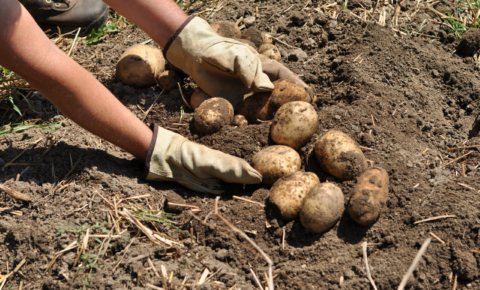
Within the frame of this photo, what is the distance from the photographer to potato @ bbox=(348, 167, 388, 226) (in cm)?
241

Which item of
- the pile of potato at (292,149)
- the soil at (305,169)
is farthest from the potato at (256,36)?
the soil at (305,169)

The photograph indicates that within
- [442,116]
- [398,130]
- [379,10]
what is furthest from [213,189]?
[379,10]

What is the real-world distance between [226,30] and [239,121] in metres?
1.13

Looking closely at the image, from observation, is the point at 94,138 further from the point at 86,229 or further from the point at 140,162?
the point at 86,229

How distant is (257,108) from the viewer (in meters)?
3.30

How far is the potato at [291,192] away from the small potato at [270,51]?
1.51 metres

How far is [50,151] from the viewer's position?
288 centimetres

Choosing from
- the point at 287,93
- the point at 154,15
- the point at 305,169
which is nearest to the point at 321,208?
the point at 305,169

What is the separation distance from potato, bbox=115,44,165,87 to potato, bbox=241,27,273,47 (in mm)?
923

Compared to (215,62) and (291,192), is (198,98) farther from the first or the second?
(291,192)

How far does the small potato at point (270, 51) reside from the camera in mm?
3773

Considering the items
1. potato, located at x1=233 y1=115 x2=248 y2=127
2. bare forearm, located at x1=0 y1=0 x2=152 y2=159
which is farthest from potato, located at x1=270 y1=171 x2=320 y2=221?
bare forearm, located at x1=0 y1=0 x2=152 y2=159

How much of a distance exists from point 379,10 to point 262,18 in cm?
126

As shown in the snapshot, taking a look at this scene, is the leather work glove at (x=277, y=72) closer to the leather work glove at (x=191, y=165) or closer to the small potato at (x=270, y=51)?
the small potato at (x=270, y=51)
